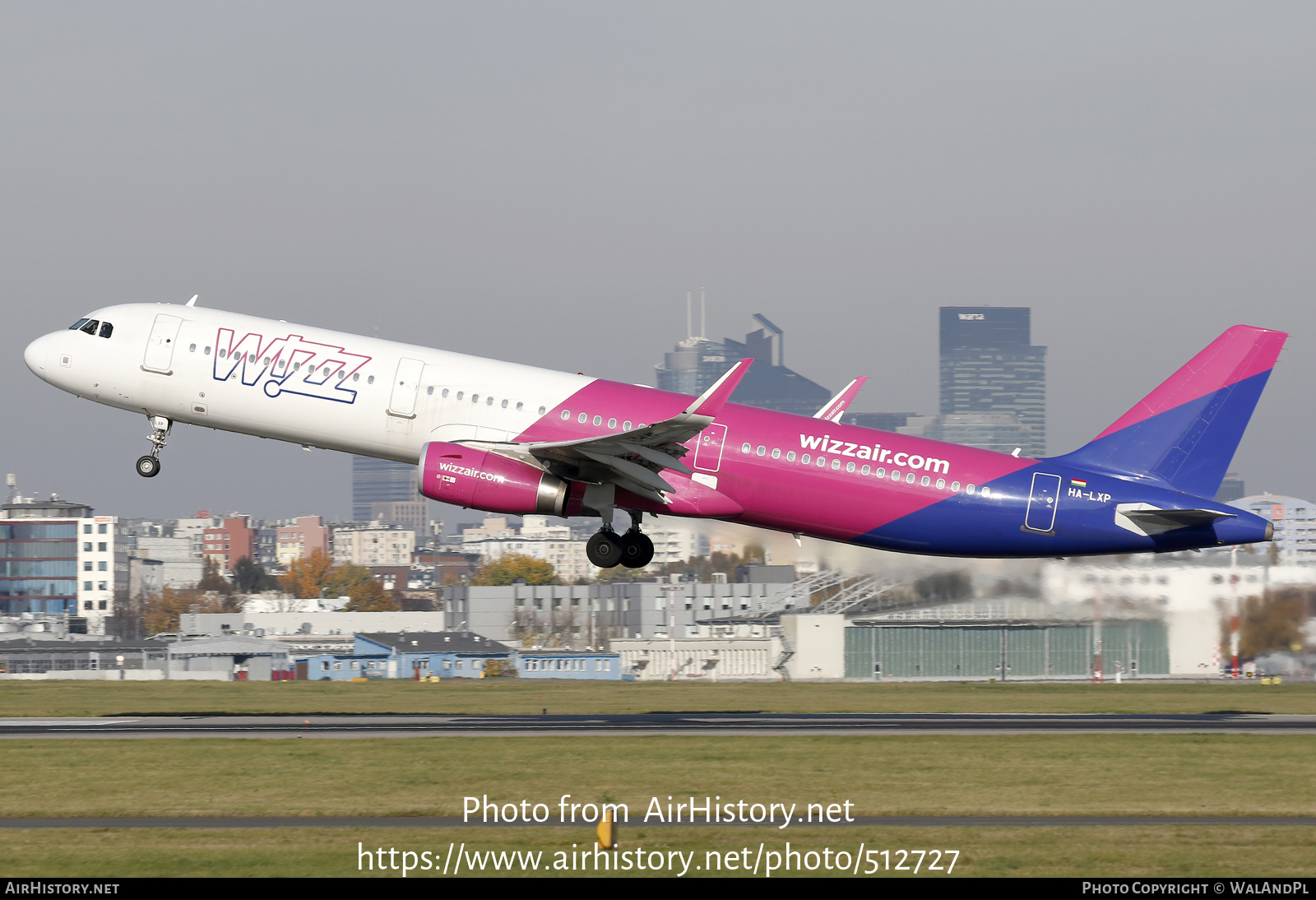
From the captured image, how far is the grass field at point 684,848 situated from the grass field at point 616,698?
2641 cm

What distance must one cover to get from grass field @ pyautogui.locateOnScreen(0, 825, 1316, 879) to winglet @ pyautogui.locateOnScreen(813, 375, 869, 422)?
1709 centimetres

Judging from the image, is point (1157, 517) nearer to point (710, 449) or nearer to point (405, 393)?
point (710, 449)

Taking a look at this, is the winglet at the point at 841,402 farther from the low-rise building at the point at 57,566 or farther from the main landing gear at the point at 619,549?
the low-rise building at the point at 57,566

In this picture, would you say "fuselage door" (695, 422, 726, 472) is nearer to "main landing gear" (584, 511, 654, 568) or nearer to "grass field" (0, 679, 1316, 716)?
"main landing gear" (584, 511, 654, 568)

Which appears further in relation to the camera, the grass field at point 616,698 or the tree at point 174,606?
the tree at point 174,606

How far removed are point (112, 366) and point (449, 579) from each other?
160796 mm

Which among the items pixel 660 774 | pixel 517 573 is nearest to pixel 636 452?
pixel 660 774

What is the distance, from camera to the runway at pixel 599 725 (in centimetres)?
3716

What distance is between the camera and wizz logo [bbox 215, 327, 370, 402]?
3666cm

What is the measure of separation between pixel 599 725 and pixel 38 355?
1879 centimetres

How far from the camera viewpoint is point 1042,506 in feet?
122

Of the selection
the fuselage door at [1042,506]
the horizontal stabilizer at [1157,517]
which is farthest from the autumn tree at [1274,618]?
the fuselage door at [1042,506]

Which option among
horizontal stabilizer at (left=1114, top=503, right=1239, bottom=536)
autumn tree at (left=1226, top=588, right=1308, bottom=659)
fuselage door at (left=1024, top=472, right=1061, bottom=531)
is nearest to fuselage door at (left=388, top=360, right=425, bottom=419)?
fuselage door at (left=1024, top=472, right=1061, bottom=531)

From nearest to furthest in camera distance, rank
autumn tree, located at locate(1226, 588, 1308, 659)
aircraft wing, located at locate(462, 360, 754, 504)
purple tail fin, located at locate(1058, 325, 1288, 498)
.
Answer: aircraft wing, located at locate(462, 360, 754, 504), purple tail fin, located at locate(1058, 325, 1288, 498), autumn tree, located at locate(1226, 588, 1308, 659)
